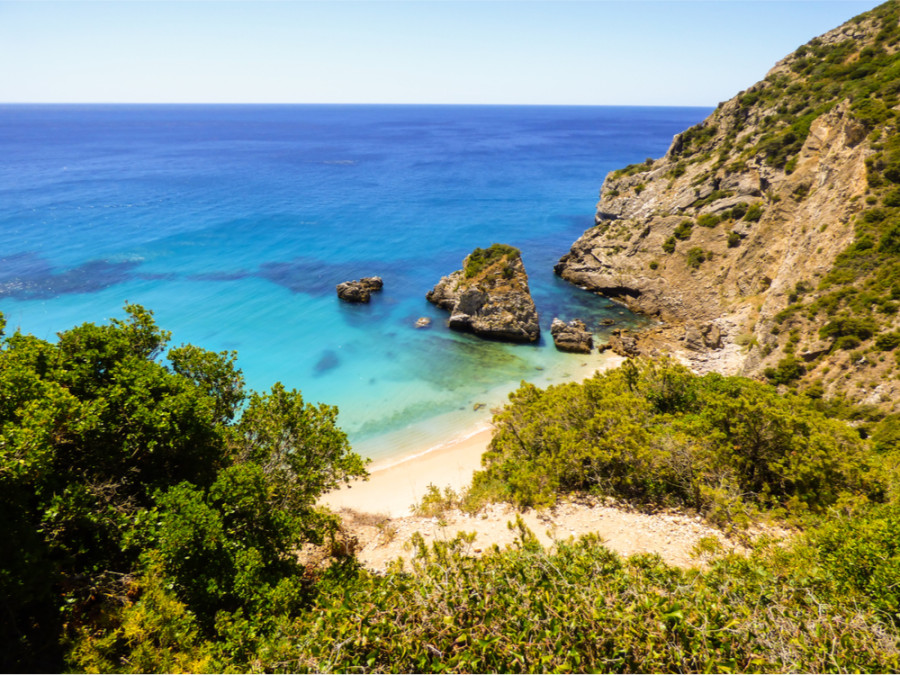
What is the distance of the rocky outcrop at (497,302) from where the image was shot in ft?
136

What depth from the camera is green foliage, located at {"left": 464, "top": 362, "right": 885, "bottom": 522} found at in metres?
14.9

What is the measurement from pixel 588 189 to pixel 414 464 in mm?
91429

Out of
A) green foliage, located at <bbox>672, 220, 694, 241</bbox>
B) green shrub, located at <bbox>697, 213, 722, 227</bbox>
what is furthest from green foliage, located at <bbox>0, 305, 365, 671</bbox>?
green shrub, located at <bbox>697, 213, 722, 227</bbox>

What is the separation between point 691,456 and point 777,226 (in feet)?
118

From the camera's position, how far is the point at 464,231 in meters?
72.0

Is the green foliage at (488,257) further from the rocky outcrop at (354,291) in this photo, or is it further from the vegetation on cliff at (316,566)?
the vegetation on cliff at (316,566)

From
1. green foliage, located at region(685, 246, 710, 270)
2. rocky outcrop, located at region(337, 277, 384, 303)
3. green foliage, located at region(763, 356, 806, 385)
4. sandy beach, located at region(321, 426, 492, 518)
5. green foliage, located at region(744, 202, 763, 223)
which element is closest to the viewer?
sandy beach, located at region(321, 426, 492, 518)

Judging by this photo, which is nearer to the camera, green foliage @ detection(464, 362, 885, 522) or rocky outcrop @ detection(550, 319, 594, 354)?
green foliage @ detection(464, 362, 885, 522)

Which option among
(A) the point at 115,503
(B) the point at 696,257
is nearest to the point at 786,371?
(B) the point at 696,257

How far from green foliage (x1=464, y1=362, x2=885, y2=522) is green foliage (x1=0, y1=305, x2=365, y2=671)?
8.99 metres

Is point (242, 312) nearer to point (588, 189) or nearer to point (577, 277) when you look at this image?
point (577, 277)

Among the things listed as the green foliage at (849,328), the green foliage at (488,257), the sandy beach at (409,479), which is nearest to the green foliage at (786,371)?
the green foliage at (849,328)

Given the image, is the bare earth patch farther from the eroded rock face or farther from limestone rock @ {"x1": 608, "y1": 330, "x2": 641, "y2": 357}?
limestone rock @ {"x1": 608, "y1": 330, "x2": 641, "y2": 357}

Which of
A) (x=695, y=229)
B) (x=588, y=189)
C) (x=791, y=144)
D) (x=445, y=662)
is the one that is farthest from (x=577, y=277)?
(x=588, y=189)
